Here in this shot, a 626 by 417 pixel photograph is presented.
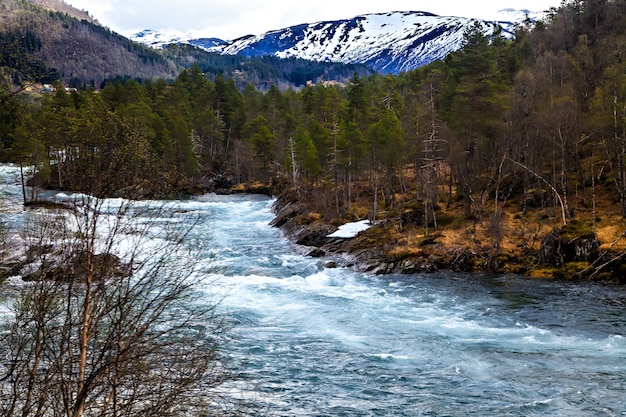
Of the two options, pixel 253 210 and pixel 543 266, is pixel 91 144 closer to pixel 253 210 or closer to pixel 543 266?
pixel 543 266

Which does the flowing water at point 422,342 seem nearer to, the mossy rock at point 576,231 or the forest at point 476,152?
the forest at point 476,152

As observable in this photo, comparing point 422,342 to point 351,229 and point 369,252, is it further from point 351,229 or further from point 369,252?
point 351,229

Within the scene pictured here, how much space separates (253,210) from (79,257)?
5073cm

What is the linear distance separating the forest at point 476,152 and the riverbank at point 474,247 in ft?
0.39

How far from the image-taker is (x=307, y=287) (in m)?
29.2

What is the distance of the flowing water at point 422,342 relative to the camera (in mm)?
15477

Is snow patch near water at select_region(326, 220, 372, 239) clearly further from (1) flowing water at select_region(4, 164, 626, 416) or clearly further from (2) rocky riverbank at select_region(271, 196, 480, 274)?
(1) flowing water at select_region(4, 164, 626, 416)

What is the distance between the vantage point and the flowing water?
15.5 m

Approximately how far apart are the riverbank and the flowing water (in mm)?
1565

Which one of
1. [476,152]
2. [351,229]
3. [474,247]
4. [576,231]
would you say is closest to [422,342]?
[474,247]

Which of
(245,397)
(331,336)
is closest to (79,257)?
(245,397)

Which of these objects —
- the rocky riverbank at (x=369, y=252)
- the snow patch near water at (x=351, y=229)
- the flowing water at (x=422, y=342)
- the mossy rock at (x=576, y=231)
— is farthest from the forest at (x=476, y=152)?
the flowing water at (x=422, y=342)

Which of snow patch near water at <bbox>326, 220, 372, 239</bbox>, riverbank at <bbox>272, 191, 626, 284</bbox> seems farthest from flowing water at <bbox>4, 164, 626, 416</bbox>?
snow patch near water at <bbox>326, 220, 372, 239</bbox>

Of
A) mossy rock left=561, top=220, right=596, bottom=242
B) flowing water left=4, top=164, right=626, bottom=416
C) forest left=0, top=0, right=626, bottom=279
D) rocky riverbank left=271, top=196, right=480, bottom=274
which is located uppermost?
forest left=0, top=0, right=626, bottom=279
